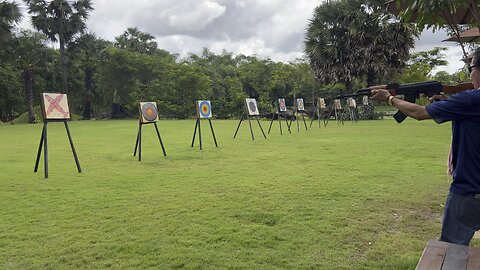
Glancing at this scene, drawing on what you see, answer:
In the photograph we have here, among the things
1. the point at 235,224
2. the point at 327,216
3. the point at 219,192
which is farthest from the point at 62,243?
the point at 327,216

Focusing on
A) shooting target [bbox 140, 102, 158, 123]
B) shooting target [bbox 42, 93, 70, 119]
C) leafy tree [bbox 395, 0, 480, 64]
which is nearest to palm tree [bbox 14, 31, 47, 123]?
shooting target [bbox 140, 102, 158, 123]

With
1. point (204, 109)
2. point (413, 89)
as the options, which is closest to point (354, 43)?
point (204, 109)

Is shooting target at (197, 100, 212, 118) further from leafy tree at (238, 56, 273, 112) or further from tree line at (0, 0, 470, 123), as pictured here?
leafy tree at (238, 56, 273, 112)

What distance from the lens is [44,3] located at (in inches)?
1139

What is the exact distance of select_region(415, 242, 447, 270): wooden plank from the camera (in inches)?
73.2

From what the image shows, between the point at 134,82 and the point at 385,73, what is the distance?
19150mm

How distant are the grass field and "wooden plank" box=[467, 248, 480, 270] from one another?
0.94 m

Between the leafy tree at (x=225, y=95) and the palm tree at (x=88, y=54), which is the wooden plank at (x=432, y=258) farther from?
the palm tree at (x=88, y=54)

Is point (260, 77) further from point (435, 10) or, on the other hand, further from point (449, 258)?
point (449, 258)

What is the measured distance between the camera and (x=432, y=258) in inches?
75.9

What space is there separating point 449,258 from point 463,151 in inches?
23.2

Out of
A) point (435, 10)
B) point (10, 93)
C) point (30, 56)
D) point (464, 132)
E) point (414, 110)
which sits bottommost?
point (464, 132)

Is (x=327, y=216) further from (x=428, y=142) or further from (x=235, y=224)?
(x=428, y=142)

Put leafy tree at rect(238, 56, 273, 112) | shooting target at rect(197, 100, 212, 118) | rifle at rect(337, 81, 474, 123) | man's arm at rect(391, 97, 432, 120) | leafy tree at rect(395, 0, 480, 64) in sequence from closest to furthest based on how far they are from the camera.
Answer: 1. man's arm at rect(391, 97, 432, 120)
2. rifle at rect(337, 81, 474, 123)
3. leafy tree at rect(395, 0, 480, 64)
4. shooting target at rect(197, 100, 212, 118)
5. leafy tree at rect(238, 56, 273, 112)
